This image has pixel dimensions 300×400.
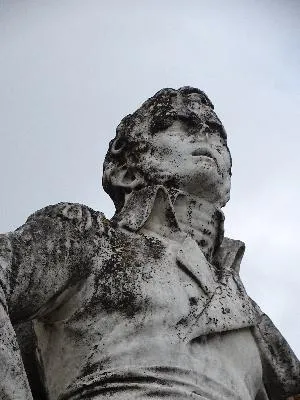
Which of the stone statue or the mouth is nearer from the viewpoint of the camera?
the stone statue

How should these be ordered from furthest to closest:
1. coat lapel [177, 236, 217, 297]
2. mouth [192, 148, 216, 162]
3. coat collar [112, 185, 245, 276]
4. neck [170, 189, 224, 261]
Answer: mouth [192, 148, 216, 162] → neck [170, 189, 224, 261] → coat collar [112, 185, 245, 276] → coat lapel [177, 236, 217, 297]

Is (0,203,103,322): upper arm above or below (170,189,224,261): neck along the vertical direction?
below

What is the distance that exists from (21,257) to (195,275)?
1.10 meters

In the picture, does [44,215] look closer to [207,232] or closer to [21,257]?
[21,257]

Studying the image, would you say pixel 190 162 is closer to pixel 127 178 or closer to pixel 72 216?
pixel 127 178

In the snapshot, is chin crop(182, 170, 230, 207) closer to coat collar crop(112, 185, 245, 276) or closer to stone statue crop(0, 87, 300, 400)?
stone statue crop(0, 87, 300, 400)

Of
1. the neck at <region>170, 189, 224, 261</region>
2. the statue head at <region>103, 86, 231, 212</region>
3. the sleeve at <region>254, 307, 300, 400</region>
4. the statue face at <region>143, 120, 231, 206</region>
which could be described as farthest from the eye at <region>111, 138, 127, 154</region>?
the sleeve at <region>254, 307, 300, 400</region>

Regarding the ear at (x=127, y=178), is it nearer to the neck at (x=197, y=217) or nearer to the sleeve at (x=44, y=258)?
the neck at (x=197, y=217)

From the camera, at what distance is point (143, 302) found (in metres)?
5.39

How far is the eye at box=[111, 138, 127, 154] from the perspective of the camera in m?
6.68

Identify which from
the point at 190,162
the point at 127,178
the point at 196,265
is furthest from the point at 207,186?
the point at 196,265

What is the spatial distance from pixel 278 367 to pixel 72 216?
5.40 feet

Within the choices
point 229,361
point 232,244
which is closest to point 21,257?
point 229,361

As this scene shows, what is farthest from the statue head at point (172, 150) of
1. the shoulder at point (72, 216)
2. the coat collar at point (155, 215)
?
the shoulder at point (72, 216)
